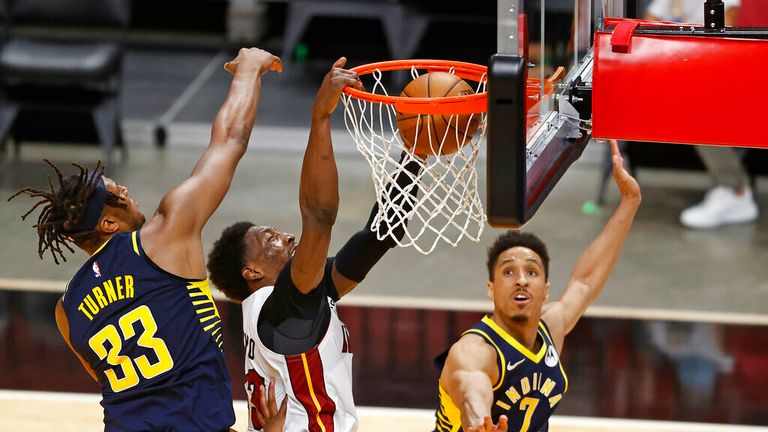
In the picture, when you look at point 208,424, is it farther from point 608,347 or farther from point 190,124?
point 190,124

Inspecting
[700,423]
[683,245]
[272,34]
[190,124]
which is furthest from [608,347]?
[272,34]

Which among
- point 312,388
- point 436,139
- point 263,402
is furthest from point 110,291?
point 436,139

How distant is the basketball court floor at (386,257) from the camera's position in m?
5.34

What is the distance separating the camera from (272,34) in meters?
10.4

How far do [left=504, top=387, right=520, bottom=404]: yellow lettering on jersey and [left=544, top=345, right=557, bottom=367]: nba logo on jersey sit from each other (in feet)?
0.49

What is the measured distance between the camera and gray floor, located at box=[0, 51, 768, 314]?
6723mm

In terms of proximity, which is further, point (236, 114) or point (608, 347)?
point (608, 347)

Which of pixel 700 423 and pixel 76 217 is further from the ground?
pixel 76 217

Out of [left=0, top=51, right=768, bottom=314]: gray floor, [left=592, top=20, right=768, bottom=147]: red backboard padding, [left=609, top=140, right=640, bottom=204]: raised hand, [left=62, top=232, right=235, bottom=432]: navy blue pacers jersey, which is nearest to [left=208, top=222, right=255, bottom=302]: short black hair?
[left=62, top=232, right=235, bottom=432]: navy blue pacers jersey

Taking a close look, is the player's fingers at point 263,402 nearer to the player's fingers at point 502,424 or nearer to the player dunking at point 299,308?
the player dunking at point 299,308

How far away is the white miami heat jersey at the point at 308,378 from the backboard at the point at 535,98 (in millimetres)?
1053

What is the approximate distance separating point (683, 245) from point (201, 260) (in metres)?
4.47

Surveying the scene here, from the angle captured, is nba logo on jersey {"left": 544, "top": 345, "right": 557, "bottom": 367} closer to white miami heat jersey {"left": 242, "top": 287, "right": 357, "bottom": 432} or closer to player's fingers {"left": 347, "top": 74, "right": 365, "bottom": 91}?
white miami heat jersey {"left": 242, "top": 287, "right": 357, "bottom": 432}

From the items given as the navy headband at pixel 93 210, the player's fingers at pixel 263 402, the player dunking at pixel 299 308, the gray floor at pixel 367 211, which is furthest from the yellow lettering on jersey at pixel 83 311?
the gray floor at pixel 367 211
